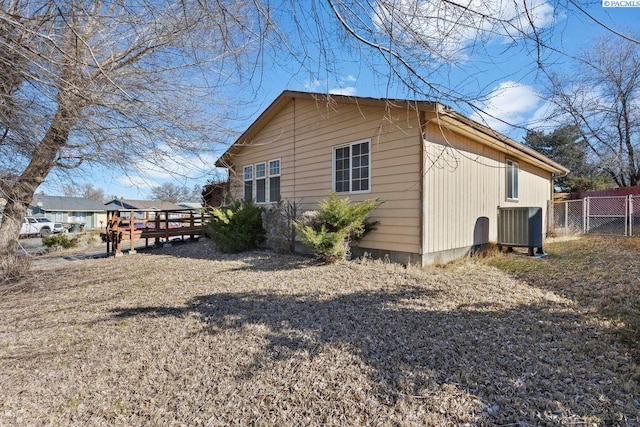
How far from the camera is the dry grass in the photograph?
2.27 meters

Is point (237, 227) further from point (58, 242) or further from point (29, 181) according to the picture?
point (58, 242)

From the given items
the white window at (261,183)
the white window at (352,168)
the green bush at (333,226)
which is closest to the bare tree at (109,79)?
the green bush at (333,226)

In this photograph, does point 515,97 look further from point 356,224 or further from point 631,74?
point 631,74

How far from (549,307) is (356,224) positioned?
350 centimetres

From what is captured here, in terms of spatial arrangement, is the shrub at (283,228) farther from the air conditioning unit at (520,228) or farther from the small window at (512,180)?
the small window at (512,180)

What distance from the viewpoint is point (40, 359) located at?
3248 millimetres

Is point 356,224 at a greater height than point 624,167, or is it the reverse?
point 624,167

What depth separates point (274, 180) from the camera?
1020 centimetres

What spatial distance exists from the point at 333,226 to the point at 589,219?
37.3ft

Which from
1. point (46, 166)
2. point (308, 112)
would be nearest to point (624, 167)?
point (308, 112)

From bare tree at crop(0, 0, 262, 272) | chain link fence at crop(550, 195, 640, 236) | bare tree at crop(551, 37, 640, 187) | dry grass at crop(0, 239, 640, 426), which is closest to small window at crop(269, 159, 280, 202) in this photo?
dry grass at crop(0, 239, 640, 426)

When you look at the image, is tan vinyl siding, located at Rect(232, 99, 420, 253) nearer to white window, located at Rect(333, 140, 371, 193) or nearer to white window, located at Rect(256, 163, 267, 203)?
white window, located at Rect(333, 140, 371, 193)

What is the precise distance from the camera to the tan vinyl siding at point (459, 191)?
20.9 ft

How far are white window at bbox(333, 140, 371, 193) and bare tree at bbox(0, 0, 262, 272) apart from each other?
3.64 m
